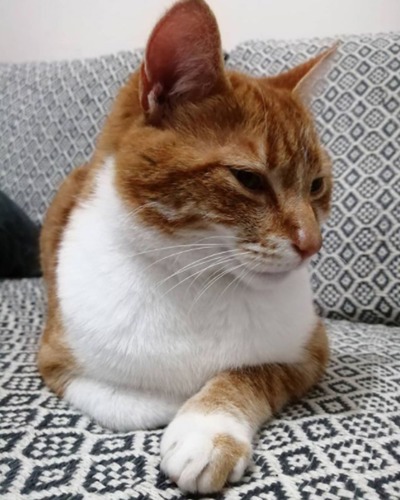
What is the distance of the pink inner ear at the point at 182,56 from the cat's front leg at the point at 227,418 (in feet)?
1.28

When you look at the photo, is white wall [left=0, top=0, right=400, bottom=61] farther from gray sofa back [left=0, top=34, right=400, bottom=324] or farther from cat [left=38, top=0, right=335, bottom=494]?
cat [left=38, top=0, right=335, bottom=494]

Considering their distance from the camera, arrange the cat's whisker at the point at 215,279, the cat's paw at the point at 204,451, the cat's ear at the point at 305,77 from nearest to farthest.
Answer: the cat's paw at the point at 204,451 < the cat's whisker at the point at 215,279 < the cat's ear at the point at 305,77

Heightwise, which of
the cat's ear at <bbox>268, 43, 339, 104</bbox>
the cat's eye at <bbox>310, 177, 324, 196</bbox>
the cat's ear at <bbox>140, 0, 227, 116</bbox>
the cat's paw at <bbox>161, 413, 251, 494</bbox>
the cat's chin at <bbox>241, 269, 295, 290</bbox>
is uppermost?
the cat's ear at <bbox>140, 0, 227, 116</bbox>

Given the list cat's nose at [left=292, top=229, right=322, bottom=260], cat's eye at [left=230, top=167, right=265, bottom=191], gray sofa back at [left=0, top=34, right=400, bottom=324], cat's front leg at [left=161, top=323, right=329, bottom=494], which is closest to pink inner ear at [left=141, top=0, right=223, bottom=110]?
cat's eye at [left=230, top=167, right=265, bottom=191]

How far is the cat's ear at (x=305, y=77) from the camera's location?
3.04 feet

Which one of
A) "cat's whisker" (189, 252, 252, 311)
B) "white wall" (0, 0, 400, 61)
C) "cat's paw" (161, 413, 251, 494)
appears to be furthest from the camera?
"white wall" (0, 0, 400, 61)

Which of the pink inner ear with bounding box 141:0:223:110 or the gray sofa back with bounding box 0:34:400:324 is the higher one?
the pink inner ear with bounding box 141:0:223:110

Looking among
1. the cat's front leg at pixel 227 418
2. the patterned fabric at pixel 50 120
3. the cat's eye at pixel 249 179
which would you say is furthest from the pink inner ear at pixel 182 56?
the patterned fabric at pixel 50 120

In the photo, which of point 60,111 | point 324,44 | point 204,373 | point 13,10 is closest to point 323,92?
point 324,44

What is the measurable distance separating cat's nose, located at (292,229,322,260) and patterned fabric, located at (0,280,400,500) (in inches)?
9.4

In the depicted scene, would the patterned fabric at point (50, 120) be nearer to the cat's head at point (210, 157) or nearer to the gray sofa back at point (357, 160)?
the gray sofa back at point (357, 160)

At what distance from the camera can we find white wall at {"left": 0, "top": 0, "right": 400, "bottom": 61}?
5.53 ft

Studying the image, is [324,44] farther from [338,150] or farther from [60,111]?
[60,111]

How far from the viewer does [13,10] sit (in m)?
2.09
